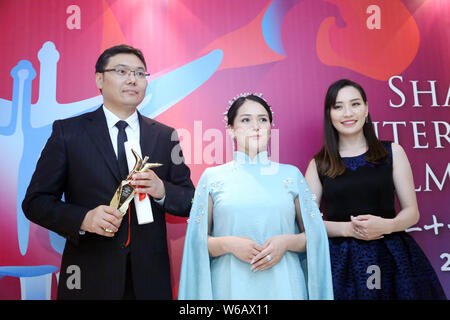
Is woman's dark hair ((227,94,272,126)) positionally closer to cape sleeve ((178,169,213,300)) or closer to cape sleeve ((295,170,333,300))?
cape sleeve ((178,169,213,300))

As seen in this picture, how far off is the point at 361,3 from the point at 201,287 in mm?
2265

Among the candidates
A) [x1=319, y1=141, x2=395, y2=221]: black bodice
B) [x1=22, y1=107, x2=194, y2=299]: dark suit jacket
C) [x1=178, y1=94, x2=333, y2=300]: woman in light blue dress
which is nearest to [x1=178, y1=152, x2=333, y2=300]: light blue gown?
[x1=178, y1=94, x2=333, y2=300]: woman in light blue dress

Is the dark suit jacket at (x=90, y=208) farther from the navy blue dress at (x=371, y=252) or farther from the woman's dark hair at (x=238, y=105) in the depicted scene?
the navy blue dress at (x=371, y=252)

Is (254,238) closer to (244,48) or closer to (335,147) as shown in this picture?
(335,147)

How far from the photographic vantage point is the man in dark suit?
1791mm

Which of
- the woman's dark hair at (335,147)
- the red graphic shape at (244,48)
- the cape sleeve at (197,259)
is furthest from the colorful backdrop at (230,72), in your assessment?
the cape sleeve at (197,259)

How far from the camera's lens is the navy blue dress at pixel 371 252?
1.94m

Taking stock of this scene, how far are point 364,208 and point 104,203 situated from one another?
136 cm

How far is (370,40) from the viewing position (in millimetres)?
2705

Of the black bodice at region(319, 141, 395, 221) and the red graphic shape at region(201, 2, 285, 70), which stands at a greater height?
the red graphic shape at region(201, 2, 285, 70)

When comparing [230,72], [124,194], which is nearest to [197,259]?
[124,194]

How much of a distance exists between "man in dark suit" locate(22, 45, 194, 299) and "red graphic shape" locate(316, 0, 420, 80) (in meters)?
1.43

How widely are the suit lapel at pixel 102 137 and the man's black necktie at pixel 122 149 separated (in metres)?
0.03

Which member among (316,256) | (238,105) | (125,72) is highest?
(125,72)
